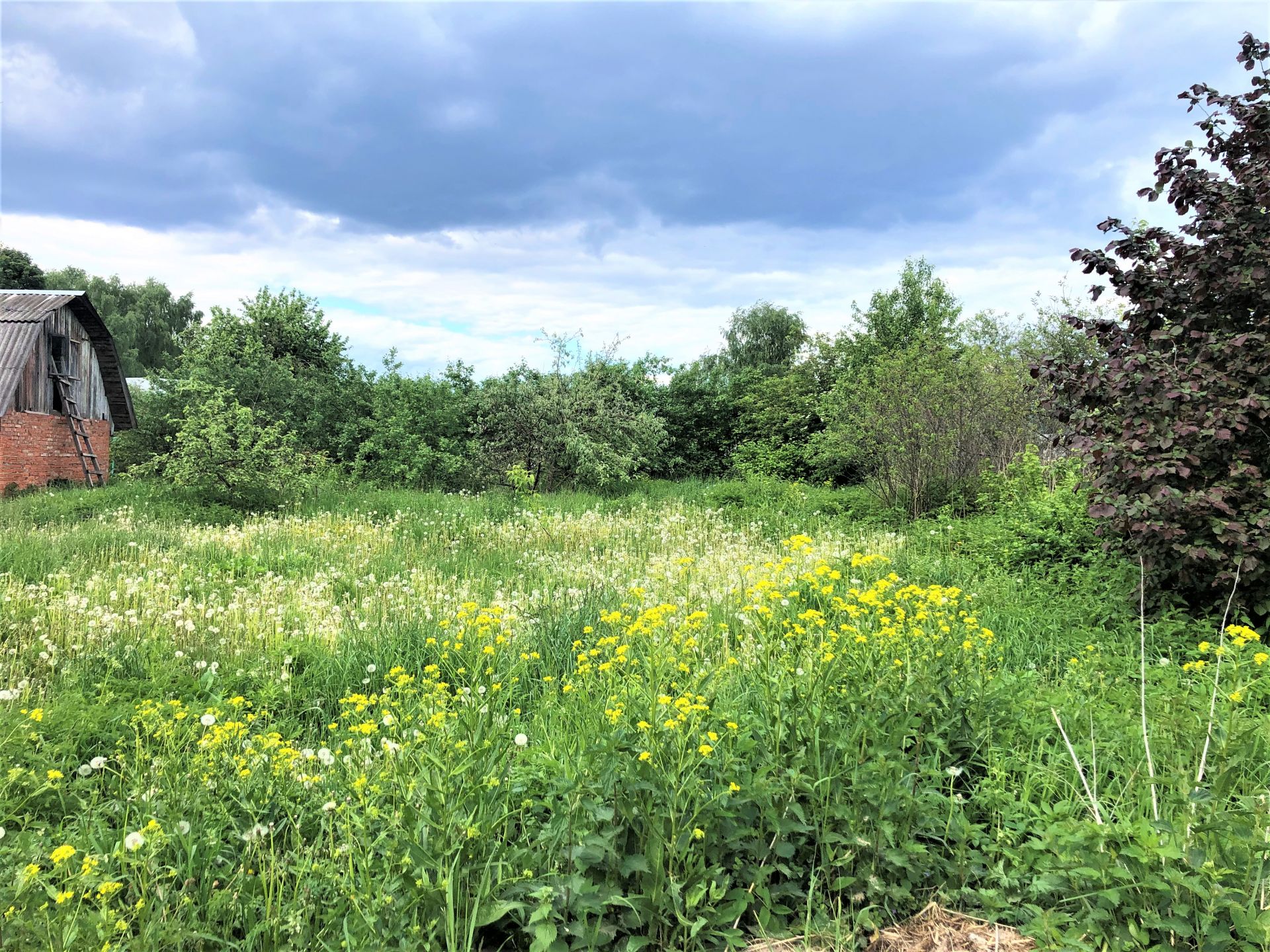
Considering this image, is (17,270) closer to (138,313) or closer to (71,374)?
(138,313)

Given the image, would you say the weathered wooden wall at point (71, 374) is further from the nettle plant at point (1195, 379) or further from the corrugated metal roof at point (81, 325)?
the nettle plant at point (1195, 379)

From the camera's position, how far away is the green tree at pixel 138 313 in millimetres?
45781

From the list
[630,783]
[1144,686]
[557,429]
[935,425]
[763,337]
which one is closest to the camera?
[630,783]

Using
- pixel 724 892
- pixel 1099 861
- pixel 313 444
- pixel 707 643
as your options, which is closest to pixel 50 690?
pixel 707 643

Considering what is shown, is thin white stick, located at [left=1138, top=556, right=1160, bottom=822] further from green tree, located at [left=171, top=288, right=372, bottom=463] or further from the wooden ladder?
the wooden ladder

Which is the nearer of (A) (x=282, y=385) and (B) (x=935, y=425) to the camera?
(B) (x=935, y=425)

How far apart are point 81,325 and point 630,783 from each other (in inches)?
1033

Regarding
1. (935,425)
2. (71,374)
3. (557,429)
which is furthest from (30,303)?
(935,425)

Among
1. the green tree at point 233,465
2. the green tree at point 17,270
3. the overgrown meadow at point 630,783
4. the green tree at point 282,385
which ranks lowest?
the overgrown meadow at point 630,783

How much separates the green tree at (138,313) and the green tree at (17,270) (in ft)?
26.2

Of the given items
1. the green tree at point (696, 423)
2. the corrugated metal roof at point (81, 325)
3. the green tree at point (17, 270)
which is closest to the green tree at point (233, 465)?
the corrugated metal roof at point (81, 325)

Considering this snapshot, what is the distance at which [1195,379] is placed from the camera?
569 centimetres

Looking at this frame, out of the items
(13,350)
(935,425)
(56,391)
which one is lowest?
(935,425)

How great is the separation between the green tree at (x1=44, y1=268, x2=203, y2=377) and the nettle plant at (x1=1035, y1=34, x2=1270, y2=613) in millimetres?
50293
